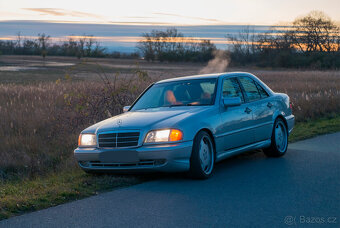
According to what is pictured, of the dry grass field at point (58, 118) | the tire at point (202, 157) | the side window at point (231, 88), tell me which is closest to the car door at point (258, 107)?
the side window at point (231, 88)

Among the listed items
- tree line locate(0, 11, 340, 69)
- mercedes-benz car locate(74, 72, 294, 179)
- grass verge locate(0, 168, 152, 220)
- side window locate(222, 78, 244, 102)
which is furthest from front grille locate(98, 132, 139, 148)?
tree line locate(0, 11, 340, 69)

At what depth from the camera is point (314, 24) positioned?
276ft

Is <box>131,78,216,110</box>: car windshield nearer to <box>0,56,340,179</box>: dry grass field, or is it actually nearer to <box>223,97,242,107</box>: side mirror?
<box>223,97,242,107</box>: side mirror

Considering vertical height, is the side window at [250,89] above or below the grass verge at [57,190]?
above

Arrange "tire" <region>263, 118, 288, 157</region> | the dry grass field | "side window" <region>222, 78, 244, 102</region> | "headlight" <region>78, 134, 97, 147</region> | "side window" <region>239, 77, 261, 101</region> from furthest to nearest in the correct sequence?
the dry grass field → "tire" <region>263, 118, 288, 157</region> → "side window" <region>239, 77, 261, 101</region> → "side window" <region>222, 78, 244, 102</region> → "headlight" <region>78, 134, 97, 147</region>

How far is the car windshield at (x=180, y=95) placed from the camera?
8.66m

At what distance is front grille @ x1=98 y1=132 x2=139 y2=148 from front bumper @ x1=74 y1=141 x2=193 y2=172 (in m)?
0.09

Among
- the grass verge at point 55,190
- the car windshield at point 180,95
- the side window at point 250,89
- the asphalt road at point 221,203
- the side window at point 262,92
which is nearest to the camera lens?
the asphalt road at point 221,203

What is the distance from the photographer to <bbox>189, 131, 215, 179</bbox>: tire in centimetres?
752

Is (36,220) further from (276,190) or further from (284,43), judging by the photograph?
(284,43)

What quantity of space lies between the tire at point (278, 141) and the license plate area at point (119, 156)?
311 centimetres

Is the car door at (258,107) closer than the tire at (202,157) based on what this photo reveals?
No

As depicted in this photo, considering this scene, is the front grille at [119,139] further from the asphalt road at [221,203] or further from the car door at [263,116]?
the car door at [263,116]

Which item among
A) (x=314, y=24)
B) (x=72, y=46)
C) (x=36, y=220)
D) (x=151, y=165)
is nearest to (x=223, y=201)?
(x=151, y=165)
